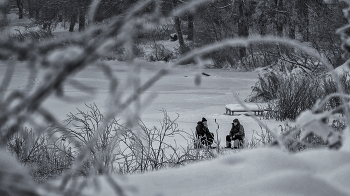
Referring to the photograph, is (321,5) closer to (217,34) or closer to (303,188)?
(217,34)

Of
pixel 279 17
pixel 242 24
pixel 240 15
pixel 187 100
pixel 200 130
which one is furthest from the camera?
pixel 242 24

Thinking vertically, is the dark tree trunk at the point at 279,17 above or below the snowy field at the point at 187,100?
above

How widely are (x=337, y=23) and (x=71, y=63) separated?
15.7 metres

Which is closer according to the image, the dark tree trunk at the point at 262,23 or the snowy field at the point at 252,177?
the snowy field at the point at 252,177

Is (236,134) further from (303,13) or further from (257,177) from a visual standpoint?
(303,13)

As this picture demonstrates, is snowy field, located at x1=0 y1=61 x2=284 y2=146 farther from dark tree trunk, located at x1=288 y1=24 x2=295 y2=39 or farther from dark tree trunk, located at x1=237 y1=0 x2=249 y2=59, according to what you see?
dark tree trunk, located at x1=288 y1=24 x2=295 y2=39

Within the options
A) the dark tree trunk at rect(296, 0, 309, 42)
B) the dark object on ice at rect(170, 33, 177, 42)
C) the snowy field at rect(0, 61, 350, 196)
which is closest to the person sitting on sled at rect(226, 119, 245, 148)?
the snowy field at rect(0, 61, 350, 196)

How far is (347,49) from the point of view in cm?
90

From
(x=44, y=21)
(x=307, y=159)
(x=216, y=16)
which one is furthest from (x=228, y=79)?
(x=307, y=159)

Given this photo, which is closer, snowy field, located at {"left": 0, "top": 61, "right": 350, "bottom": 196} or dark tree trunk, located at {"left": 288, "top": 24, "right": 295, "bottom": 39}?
snowy field, located at {"left": 0, "top": 61, "right": 350, "bottom": 196}

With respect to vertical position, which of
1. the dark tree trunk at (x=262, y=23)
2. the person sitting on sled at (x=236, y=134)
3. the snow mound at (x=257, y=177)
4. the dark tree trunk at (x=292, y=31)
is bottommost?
the person sitting on sled at (x=236, y=134)

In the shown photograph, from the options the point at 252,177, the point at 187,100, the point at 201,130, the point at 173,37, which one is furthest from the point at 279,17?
the point at 252,177

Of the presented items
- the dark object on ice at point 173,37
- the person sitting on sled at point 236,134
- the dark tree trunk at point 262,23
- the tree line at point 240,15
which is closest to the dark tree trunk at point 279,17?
the tree line at point 240,15

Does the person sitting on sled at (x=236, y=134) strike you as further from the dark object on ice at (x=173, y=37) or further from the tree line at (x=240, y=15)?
the dark object on ice at (x=173, y=37)
